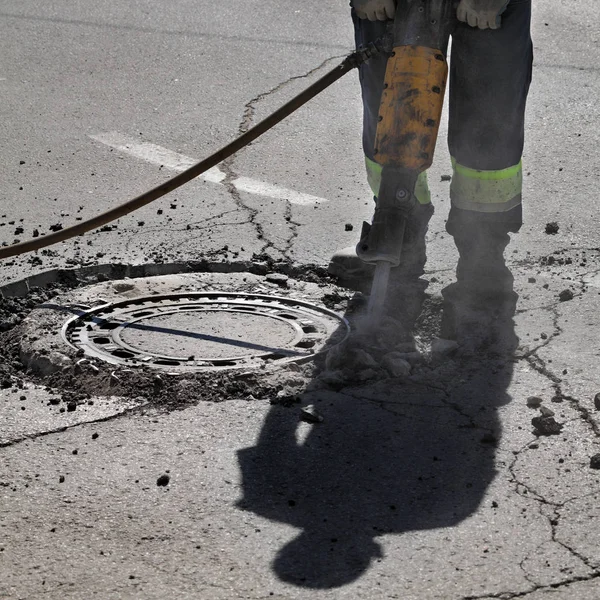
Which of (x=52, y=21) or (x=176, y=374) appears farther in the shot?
(x=52, y=21)

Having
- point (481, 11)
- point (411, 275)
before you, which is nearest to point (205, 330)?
point (411, 275)

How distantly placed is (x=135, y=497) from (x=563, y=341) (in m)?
1.75

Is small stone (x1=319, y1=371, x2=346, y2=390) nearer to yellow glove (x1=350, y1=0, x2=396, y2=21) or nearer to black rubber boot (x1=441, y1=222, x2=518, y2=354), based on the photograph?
black rubber boot (x1=441, y1=222, x2=518, y2=354)

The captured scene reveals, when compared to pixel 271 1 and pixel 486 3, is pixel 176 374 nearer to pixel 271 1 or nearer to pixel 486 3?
pixel 486 3

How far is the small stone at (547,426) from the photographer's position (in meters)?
3.42

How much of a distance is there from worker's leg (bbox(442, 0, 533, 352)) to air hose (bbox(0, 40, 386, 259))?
441 millimetres

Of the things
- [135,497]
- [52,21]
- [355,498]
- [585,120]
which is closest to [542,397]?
[355,498]

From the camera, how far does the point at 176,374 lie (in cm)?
380

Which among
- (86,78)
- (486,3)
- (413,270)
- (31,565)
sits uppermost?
(86,78)

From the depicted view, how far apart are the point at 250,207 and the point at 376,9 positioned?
1.58m

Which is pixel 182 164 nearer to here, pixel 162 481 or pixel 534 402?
pixel 534 402

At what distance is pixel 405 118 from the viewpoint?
390 centimetres

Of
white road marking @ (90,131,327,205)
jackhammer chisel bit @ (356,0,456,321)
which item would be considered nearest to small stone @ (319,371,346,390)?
jackhammer chisel bit @ (356,0,456,321)

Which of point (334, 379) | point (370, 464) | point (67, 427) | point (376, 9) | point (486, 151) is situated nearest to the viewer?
point (370, 464)
